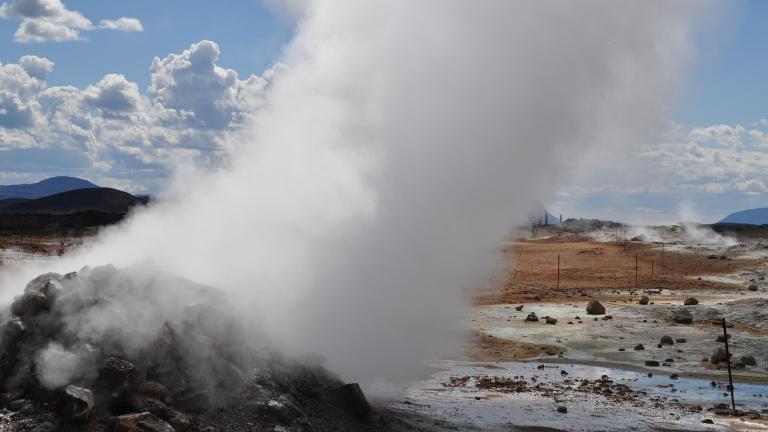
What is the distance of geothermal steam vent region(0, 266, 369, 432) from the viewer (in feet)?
27.8

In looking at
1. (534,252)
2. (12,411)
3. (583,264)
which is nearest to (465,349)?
(12,411)

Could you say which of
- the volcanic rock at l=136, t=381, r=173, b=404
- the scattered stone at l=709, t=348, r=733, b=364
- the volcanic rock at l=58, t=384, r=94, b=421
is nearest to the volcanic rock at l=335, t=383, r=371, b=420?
the volcanic rock at l=136, t=381, r=173, b=404

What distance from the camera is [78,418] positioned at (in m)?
8.12

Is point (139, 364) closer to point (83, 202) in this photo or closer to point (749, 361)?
point (749, 361)

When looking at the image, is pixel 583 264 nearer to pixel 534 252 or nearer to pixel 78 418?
pixel 534 252

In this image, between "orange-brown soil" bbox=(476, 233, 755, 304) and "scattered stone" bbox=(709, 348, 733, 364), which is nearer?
"scattered stone" bbox=(709, 348, 733, 364)

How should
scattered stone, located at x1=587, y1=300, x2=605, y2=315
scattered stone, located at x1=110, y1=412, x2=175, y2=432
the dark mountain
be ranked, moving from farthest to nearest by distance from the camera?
1. the dark mountain
2. scattered stone, located at x1=587, y1=300, x2=605, y2=315
3. scattered stone, located at x1=110, y1=412, x2=175, y2=432

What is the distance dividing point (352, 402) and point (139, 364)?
2.94 meters

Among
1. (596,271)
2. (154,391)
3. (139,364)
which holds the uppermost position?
(596,271)

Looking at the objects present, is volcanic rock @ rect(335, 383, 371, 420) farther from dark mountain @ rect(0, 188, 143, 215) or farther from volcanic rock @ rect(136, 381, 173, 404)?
dark mountain @ rect(0, 188, 143, 215)

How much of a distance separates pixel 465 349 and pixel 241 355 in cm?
944

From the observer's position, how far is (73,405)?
810cm

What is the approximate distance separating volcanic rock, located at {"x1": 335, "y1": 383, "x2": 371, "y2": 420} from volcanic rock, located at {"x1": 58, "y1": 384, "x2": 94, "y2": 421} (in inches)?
136

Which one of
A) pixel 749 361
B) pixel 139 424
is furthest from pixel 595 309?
pixel 139 424
